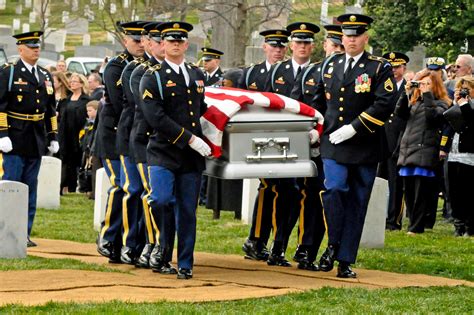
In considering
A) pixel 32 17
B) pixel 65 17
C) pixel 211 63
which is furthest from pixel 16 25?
pixel 211 63

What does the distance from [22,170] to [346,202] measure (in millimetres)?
3720

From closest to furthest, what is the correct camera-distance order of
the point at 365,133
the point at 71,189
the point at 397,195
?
the point at 365,133
the point at 397,195
the point at 71,189

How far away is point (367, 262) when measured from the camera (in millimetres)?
A: 12656

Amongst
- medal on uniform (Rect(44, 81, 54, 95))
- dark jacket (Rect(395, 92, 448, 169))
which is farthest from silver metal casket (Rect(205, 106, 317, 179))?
dark jacket (Rect(395, 92, 448, 169))

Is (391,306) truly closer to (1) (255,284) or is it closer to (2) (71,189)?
(1) (255,284)

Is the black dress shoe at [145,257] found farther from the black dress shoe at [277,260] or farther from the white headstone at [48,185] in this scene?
the white headstone at [48,185]

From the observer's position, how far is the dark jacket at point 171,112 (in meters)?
11.2

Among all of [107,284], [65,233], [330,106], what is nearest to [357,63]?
[330,106]

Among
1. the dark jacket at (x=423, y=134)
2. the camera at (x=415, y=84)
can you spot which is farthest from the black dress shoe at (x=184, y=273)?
the camera at (x=415, y=84)

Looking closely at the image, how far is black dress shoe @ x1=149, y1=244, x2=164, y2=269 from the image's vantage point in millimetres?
Result: 11562

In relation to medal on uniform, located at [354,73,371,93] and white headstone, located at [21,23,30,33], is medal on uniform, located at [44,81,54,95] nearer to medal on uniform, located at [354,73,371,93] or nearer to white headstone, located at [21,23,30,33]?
medal on uniform, located at [354,73,371,93]

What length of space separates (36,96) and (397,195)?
474 centimetres

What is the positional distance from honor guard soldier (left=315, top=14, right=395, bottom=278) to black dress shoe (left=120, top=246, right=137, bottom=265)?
1.77 metres

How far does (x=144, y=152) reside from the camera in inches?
467
